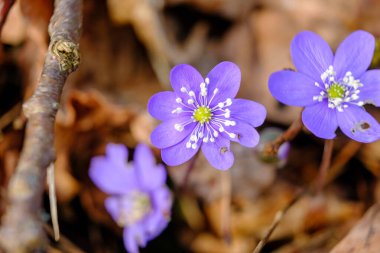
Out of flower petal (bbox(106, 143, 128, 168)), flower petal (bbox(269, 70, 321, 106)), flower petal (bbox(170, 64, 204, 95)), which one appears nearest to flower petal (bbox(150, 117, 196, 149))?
flower petal (bbox(170, 64, 204, 95))

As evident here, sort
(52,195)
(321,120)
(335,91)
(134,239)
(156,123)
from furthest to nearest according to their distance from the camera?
(156,123) < (134,239) < (335,91) < (321,120) < (52,195)

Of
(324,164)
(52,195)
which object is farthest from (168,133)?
(324,164)

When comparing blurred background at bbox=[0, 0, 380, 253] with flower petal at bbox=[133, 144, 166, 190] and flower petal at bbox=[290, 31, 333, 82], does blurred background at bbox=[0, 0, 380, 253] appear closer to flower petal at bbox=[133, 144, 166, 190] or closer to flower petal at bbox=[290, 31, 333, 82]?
flower petal at bbox=[133, 144, 166, 190]

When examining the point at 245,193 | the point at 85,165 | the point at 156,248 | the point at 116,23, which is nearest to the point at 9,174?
the point at 85,165

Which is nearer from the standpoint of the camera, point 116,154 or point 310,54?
point 310,54

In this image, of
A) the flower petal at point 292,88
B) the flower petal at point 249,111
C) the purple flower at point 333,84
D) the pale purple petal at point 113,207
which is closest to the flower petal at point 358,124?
the purple flower at point 333,84

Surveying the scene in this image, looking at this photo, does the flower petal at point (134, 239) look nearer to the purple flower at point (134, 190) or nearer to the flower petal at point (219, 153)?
the purple flower at point (134, 190)

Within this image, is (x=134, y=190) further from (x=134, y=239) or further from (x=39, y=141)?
(x=39, y=141)
